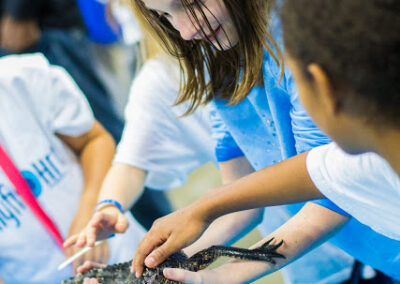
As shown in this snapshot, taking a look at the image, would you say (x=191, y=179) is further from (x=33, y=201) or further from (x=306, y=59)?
(x=306, y=59)

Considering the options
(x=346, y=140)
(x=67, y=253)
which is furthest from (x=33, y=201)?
(x=346, y=140)

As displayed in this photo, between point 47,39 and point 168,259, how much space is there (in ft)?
3.06

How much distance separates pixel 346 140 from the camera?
43 cm

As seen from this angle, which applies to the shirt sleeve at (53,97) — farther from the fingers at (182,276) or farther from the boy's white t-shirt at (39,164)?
the fingers at (182,276)

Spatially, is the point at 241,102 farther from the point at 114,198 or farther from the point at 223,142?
the point at 114,198

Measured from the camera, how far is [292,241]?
1.95 ft

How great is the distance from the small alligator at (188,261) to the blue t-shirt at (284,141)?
65mm

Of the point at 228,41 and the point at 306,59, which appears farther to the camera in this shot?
the point at 228,41

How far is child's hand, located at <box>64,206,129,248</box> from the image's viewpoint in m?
0.74

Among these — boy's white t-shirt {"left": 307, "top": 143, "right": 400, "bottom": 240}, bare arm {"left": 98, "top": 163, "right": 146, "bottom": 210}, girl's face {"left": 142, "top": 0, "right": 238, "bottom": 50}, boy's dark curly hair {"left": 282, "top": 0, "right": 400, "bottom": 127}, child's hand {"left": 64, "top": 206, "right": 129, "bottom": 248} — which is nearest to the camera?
boy's dark curly hair {"left": 282, "top": 0, "right": 400, "bottom": 127}

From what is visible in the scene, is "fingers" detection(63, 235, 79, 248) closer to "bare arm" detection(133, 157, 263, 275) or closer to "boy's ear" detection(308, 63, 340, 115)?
"bare arm" detection(133, 157, 263, 275)

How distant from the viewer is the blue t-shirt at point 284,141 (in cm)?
60

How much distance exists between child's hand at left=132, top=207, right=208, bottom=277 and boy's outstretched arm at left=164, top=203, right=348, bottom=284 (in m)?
0.04

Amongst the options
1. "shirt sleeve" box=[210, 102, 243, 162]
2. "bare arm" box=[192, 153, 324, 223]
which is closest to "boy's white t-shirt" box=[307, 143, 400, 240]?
"bare arm" box=[192, 153, 324, 223]
